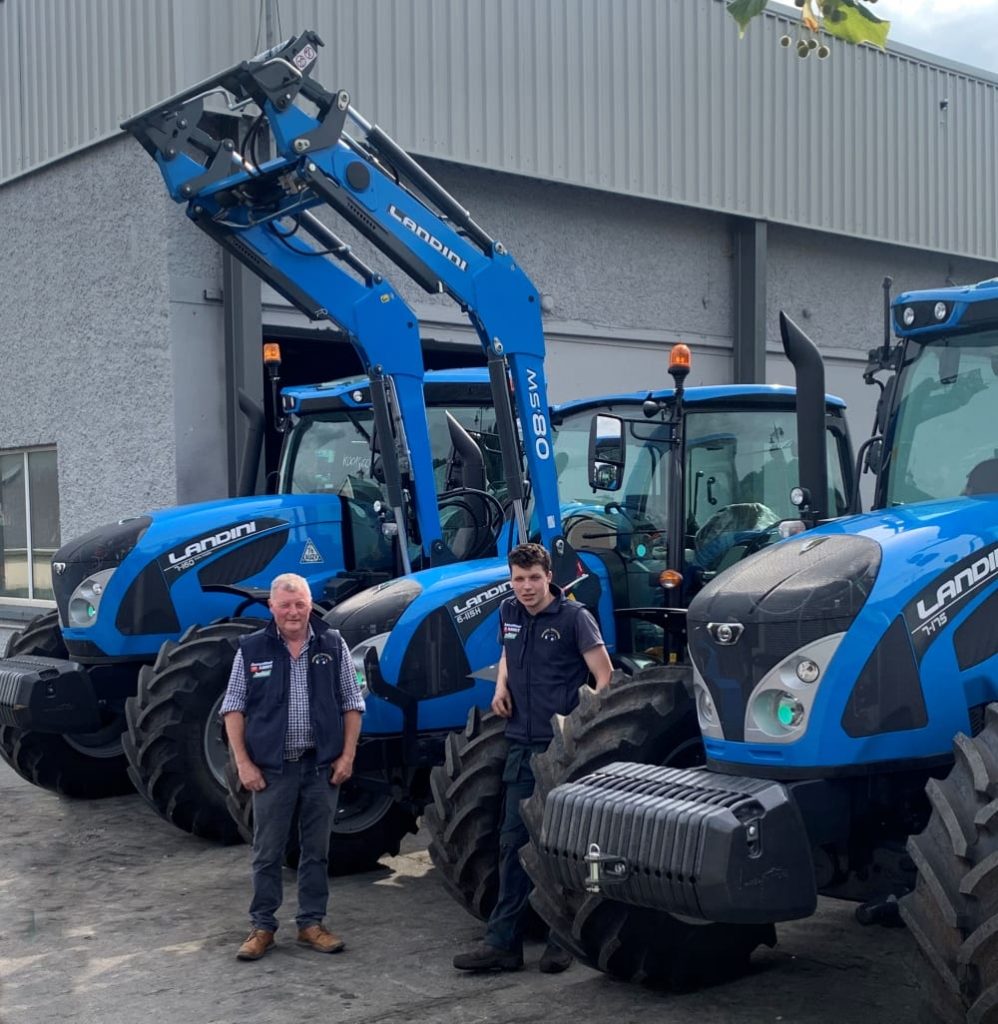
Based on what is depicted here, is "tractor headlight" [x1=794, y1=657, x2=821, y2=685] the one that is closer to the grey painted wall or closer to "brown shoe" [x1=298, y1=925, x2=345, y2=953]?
"brown shoe" [x1=298, y1=925, x2=345, y2=953]

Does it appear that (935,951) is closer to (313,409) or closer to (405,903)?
(405,903)

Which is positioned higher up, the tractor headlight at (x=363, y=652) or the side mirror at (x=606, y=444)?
the side mirror at (x=606, y=444)

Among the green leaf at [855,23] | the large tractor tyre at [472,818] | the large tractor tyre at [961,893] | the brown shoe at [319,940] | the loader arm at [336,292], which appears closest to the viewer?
the large tractor tyre at [961,893]

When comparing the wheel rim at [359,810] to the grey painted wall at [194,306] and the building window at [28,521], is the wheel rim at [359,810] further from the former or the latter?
the building window at [28,521]

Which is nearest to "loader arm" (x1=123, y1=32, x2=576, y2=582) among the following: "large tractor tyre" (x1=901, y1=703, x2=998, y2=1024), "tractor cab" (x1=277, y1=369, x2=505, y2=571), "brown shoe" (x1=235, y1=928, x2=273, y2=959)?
"tractor cab" (x1=277, y1=369, x2=505, y2=571)

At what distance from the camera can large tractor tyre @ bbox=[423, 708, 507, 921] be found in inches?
230

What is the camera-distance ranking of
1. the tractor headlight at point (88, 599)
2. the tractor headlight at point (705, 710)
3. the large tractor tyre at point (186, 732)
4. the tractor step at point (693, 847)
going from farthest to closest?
the tractor headlight at point (88, 599), the large tractor tyre at point (186, 732), the tractor headlight at point (705, 710), the tractor step at point (693, 847)

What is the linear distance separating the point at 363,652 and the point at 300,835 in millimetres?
953

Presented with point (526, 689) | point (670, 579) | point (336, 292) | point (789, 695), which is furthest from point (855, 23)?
point (336, 292)

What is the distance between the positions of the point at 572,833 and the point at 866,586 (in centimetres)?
119

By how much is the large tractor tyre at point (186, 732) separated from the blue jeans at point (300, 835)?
181cm

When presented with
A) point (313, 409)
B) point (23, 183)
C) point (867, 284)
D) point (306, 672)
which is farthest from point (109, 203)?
point (867, 284)

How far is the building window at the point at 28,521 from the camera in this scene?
14047 millimetres

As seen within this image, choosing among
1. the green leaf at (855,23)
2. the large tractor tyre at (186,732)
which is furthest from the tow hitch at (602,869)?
the large tractor tyre at (186,732)
